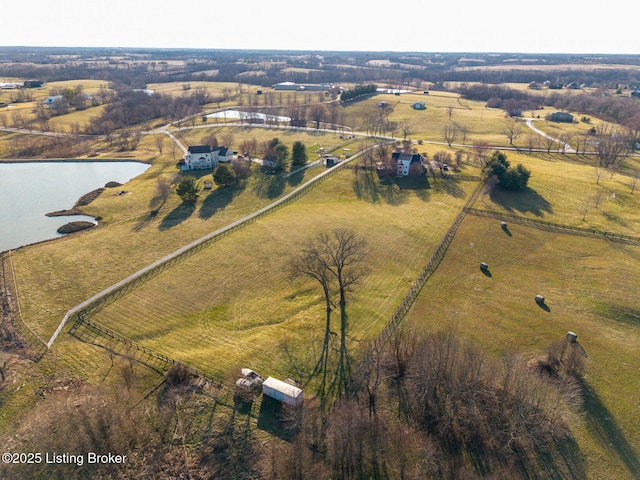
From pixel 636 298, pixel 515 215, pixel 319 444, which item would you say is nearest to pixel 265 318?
pixel 319 444

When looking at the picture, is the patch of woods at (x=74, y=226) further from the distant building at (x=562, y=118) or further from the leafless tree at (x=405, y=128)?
the distant building at (x=562, y=118)

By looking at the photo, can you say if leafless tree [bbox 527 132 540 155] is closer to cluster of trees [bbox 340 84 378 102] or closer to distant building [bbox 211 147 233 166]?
cluster of trees [bbox 340 84 378 102]

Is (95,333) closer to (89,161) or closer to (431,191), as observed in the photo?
(431,191)

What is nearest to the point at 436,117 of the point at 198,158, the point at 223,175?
the point at 198,158

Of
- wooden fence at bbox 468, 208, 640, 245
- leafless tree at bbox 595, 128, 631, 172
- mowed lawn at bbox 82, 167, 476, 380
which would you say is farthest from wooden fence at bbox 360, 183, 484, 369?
leafless tree at bbox 595, 128, 631, 172

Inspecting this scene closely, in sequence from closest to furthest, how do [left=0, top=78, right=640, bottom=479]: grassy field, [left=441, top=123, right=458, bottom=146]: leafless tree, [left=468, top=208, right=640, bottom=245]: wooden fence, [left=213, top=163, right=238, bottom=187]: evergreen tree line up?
[left=0, top=78, right=640, bottom=479]: grassy field
[left=468, top=208, right=640, bottom=245]: wooden fence
[left=213, top=163, right=238, bottom=187]: evergreen tree
[left=441, top=123, right=458, bottom=146]: leafless tree
